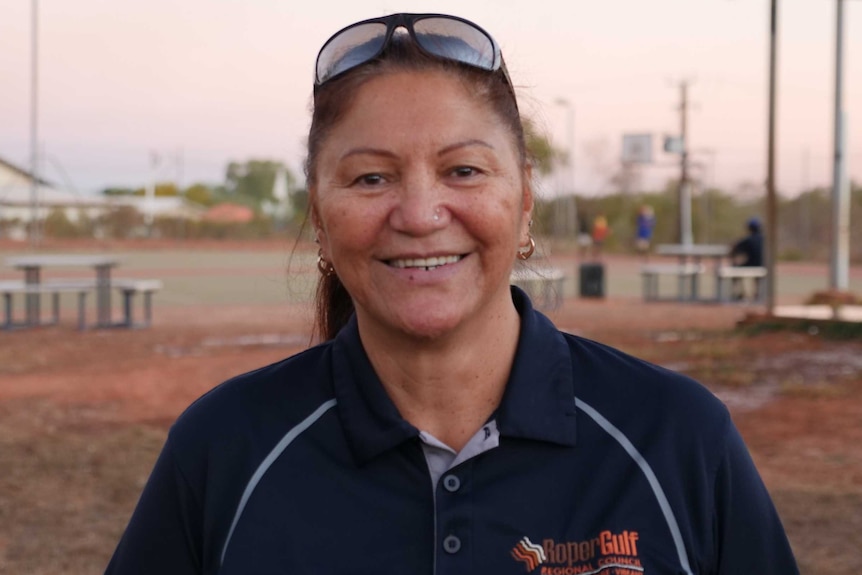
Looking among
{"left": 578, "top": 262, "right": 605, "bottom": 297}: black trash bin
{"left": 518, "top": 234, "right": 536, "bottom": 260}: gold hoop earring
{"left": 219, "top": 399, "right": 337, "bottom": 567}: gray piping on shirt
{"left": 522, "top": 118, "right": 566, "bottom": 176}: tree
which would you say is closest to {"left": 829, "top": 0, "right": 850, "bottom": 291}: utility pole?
{"left": 578, "top": 262, "right": 605, "bottom": 297}: black trash bin

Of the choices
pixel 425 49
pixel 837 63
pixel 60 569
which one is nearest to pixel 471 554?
pixel 425 49

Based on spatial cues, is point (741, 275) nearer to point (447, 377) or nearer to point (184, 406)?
point (184, 406)

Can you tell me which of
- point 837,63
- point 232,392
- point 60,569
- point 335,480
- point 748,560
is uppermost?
point 837,63

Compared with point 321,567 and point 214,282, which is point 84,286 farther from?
point 321,567

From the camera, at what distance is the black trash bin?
21203 millimetres

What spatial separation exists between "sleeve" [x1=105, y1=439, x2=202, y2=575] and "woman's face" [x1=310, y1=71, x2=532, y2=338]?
16.5 inches

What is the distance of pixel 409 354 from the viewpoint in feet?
6.17

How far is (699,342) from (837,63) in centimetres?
601

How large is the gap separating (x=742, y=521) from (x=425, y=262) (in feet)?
2.08

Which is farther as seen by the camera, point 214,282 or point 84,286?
point 214,282

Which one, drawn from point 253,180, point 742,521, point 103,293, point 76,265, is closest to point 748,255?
point 103,293

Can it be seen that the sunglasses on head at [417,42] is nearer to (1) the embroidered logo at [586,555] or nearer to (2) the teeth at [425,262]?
(2) the teeth at [425,262]

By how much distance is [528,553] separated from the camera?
67.3 inches

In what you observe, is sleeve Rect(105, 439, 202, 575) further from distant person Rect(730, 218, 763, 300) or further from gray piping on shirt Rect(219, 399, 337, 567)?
distant person Rect(730, 218, 763, 300)
